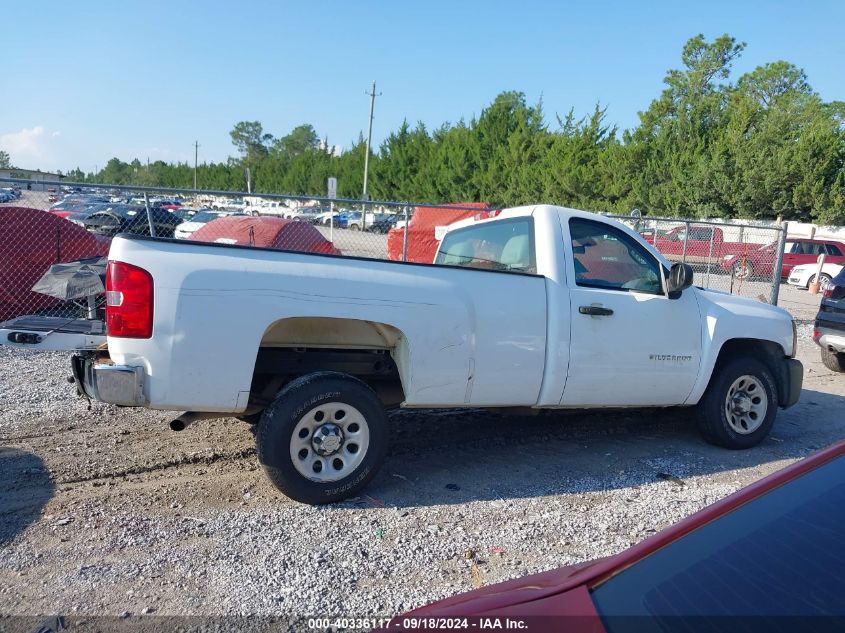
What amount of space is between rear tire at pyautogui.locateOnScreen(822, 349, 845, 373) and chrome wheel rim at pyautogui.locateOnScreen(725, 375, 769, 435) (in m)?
4.71

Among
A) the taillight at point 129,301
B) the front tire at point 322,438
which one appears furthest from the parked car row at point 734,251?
the taillight at point 129,301

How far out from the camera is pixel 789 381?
6254 millimetres

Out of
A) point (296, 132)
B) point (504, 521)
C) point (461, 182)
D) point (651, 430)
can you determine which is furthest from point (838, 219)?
point (296, 132)

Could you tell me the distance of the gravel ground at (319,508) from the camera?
3.54 metres

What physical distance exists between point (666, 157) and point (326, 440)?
39276 millimetres

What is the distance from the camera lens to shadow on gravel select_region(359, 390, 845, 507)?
16.5ft

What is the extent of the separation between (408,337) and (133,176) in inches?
5574

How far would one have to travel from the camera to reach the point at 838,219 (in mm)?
33469

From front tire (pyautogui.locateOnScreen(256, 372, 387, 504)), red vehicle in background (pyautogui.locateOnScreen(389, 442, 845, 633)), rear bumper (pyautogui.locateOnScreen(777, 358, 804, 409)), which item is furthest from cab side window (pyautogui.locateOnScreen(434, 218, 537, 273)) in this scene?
red vehicle in background (pyautogui.locateOnScreen(389, 442, 845, 633))

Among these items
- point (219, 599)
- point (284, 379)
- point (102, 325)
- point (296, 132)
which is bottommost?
point (219, 599)

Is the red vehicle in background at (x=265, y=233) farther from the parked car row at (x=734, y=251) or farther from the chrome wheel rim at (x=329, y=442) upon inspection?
the chrome wheel rim at (x=329, y=442)

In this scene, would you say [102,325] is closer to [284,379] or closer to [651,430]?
[284,379]

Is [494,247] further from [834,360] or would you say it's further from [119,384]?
[834,360]

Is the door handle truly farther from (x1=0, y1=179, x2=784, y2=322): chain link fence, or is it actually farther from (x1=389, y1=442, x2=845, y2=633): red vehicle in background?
(x1=389, y1=442, x2=845, y2=633): red vehicle in background
